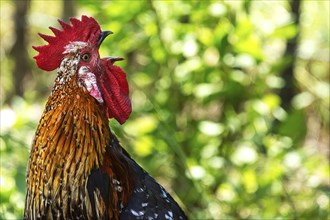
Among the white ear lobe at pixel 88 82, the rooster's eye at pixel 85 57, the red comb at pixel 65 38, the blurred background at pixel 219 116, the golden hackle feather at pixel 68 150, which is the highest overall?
the blurred background at pixel 219 116

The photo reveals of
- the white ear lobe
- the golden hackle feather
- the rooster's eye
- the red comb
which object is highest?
the red comb

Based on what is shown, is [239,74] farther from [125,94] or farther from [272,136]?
[125,94]

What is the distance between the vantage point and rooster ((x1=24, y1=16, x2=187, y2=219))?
130 inches

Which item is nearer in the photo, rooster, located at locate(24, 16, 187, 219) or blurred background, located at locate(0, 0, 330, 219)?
rooster, located at locate(24, 16, 187, 219)

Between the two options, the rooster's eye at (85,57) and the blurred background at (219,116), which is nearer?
the rooster's eye at (85,57)

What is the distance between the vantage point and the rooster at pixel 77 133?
130 inches

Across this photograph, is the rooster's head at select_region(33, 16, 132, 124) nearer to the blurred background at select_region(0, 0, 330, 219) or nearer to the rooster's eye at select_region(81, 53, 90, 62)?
the rooster's eye at select_region(81, 53, 90, 62)

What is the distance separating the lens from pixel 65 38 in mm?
3363

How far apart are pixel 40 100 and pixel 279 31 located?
346 centimetres

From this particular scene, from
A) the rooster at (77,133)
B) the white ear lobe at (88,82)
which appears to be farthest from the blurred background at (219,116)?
the white ear lobe at (88,82)

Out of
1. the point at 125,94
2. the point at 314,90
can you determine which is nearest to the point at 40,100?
the point at 314,90

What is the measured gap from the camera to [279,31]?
5.23 meters

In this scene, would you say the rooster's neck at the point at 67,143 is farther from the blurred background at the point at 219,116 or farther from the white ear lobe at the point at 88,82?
the blurred background at the point at 219,116

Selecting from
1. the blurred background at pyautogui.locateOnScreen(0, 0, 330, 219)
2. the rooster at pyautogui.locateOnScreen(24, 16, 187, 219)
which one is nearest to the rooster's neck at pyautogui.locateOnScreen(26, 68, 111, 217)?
the rooster at pyautogui.locateOnScreen(24, 16, 187, 219)
